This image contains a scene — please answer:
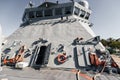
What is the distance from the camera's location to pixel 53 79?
35.3ft

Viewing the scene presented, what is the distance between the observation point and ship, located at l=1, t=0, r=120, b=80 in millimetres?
15234

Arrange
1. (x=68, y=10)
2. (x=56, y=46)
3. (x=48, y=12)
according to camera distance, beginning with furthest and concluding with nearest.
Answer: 1. (x=48, y=12)
2. (x=68, y=10)
3. (x=56, y=46)

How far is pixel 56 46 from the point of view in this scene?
1858cm

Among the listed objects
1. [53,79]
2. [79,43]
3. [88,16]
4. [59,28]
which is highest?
[88,16]

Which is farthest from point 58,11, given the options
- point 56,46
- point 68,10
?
point 56,46

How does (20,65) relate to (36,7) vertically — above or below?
below

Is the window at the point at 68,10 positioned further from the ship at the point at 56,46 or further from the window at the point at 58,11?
the window at the point at 58,11

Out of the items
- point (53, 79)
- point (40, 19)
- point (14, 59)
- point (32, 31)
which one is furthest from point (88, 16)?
point (53, 79)

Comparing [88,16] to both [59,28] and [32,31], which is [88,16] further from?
[32,31]

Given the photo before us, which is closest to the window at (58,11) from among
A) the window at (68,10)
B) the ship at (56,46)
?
the ship at (56,46)

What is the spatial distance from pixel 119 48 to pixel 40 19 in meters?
47.0

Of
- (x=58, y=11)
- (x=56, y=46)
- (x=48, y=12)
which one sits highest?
(x=58, y=11)

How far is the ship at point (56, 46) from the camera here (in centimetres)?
1523

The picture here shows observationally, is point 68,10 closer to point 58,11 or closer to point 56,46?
point 58,11
